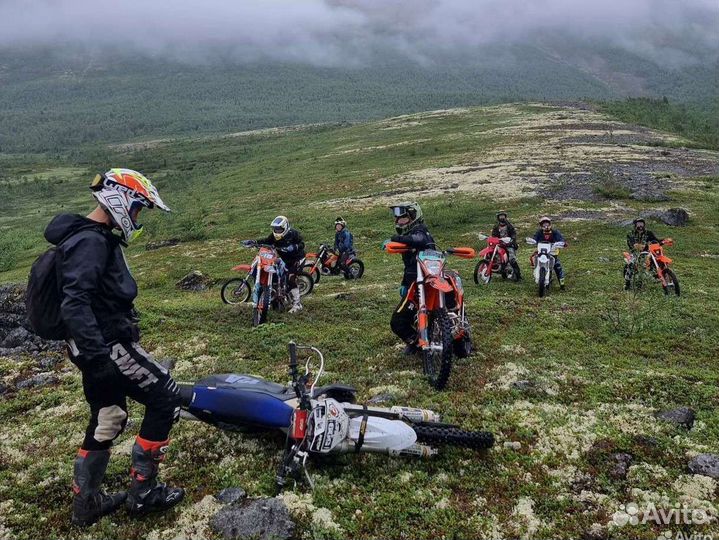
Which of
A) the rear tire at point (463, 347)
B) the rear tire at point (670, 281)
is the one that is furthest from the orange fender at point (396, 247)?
the rear tire at point (670, 281)

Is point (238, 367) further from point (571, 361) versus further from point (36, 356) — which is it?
point (571, 361)

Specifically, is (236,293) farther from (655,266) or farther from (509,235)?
(655,266)

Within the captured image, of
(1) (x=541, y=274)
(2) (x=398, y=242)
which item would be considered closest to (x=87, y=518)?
(2) (x=398, y=242)

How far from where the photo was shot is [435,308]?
32.5ft

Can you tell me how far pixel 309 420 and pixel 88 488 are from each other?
252 cm

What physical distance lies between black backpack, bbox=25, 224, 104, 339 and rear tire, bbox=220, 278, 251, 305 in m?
10.7

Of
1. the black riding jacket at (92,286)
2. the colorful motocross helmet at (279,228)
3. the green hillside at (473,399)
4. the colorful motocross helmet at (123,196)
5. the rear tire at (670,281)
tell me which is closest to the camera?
the black riding jacket at (92,286)

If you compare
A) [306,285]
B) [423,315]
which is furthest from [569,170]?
[423,315]

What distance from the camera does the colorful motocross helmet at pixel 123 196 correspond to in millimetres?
5523

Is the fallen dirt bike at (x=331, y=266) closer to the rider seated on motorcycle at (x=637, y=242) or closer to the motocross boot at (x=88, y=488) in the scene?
the rider seated on motorcycle at (x=637, y=242)

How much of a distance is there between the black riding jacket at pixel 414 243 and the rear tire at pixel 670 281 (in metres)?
9.79

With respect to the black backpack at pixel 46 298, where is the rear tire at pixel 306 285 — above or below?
below

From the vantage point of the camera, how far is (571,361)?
33.5 feet

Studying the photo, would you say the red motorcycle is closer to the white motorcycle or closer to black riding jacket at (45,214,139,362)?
the white motorcycle
